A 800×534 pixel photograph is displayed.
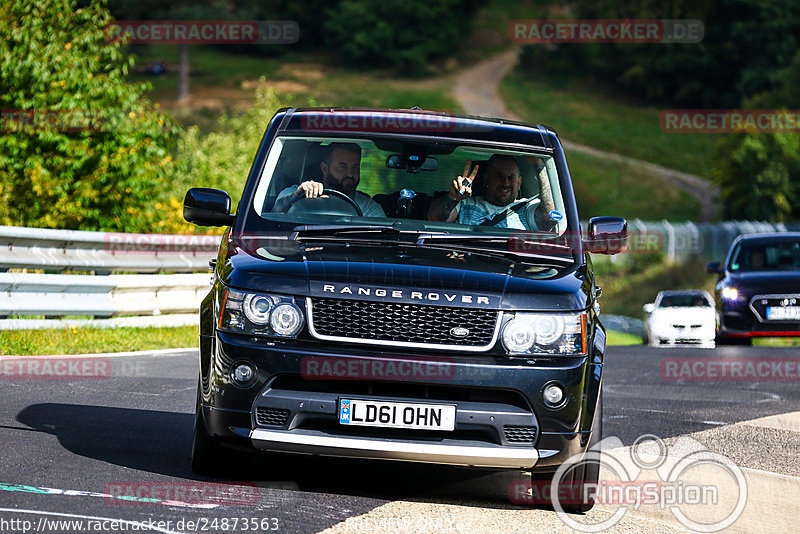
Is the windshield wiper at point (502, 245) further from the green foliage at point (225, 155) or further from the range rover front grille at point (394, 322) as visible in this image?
the green foliage at point (225, 155)

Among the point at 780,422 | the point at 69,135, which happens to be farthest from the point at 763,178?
the point at 780,422

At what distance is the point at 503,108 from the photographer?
92.1m

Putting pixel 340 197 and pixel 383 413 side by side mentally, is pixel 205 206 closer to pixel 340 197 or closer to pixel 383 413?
pixel 340 197

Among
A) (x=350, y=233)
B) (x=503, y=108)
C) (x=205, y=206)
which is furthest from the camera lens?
(x=503, y=108)

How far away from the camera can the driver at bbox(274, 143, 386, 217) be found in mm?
7328

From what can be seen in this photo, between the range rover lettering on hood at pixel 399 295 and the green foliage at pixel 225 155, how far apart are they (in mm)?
27538

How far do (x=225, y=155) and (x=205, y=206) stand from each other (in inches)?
1387

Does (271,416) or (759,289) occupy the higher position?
(271,416)

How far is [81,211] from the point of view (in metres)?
23.6

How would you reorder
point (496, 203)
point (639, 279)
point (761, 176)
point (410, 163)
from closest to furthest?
point (496, 203) < point (410, 163) < point (639, 279) < point (761, 176)

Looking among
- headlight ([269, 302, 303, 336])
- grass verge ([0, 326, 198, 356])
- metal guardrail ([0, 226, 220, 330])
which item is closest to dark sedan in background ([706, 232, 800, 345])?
metal guardrail ([0, 226, 220, 330])

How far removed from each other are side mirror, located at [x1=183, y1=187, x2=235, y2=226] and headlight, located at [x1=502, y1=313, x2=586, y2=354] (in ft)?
6.36

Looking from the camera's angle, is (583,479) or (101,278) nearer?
(583,479)

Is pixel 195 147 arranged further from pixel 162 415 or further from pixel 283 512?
pixel 283 512
